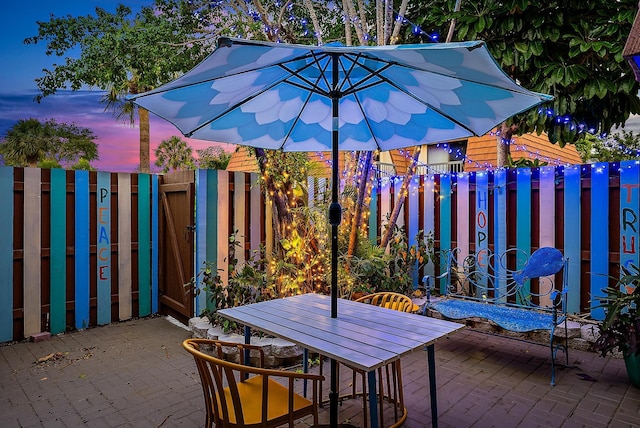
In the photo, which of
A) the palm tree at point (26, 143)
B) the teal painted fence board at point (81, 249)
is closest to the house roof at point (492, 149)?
the teal painted fence board at point (81, 249)

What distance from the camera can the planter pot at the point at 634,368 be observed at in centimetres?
328

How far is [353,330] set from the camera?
2.29 m

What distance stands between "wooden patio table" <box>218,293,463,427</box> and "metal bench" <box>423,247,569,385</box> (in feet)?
5.22

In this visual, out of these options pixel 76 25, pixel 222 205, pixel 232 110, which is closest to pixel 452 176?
pixel 222 205

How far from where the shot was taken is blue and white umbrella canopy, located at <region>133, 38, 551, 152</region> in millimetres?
1996

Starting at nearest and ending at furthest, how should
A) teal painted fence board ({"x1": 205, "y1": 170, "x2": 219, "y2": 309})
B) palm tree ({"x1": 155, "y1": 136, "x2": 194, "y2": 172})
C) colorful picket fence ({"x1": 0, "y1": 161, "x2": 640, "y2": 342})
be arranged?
colorful picket fence ({"x1": 0, "y1": 161, "x2": 640, "y2": 342})
teal painted fence board ({"x1": 205, "y1": 170, "x2": 219, "y2": 309})
palm tree ({"x1": 155, "y1": 136, "x2": 194, "y2": 172})

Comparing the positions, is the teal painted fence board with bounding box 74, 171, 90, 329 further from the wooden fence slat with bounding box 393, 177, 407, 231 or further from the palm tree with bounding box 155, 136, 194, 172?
the palm tree with bounding box 155, 136, 194, 172

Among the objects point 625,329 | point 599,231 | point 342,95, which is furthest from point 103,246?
point 599,231

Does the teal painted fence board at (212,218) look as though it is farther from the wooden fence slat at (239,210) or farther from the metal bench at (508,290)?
the metal bench at (508,290)

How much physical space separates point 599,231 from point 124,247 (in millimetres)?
5598

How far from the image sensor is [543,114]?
616 cm

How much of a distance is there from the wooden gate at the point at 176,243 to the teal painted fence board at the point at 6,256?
1647mm

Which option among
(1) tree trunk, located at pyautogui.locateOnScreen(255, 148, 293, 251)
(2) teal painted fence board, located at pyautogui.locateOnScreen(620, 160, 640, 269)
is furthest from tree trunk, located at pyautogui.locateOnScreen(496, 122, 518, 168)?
(1) tree trunk, located at pyautogui.locateOnScreen(255, 148, 293, 251)

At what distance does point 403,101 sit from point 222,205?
9.20 feet
